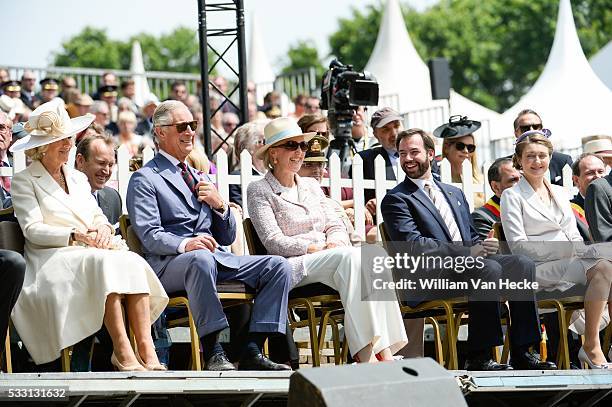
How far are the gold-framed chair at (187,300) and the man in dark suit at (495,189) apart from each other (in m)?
2.40

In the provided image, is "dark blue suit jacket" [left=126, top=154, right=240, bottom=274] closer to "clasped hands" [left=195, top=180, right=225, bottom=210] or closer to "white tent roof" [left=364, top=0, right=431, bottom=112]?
"clasped hands" [left=195, top=180, right=225, bottom=210]

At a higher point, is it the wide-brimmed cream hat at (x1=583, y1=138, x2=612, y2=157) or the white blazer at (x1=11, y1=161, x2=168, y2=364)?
the wide-brimmed cream hat at (x1=583, y1=138, x2=612, y2=157)

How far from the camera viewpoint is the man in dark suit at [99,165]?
29.9ft

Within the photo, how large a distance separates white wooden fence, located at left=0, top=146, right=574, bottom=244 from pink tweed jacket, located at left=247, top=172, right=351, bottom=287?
60cm

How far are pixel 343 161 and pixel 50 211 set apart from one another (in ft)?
14.0

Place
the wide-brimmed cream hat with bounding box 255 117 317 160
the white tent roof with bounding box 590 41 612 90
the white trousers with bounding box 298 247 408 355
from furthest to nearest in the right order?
the white tent roof with bounding box 590 41 612 90 < the wide-brimmed cream hat with bounding box 255 117 317 160 < the white trousers with bounding box 298 247 408 355

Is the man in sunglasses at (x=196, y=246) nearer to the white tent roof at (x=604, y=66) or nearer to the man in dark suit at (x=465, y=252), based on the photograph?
the man in dark suit at (x=465, y=252)

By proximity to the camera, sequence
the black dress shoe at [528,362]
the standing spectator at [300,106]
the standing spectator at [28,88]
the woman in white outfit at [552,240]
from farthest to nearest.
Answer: the standing spectator at [300,106] < the standing spectator at [28,88] < the woman in white outfit at [552,240] < the black dress shoe at [528,362]

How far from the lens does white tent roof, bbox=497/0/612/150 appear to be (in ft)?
76.2

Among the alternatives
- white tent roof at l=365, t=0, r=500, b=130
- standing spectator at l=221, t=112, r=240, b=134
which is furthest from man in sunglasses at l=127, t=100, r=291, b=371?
white tent roof at l=365, t=0, r=500, b=130

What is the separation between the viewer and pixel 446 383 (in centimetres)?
589

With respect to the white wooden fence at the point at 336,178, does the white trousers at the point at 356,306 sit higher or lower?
lower

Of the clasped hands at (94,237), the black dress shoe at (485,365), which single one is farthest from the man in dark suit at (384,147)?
the clasped hands at (94,237)

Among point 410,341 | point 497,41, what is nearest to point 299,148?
point 410,341
